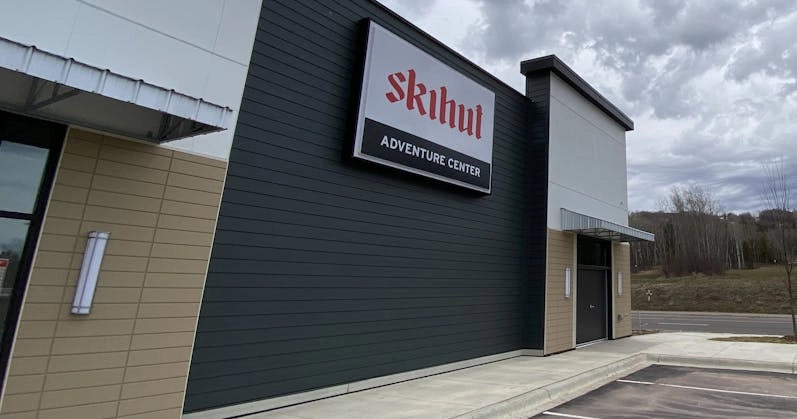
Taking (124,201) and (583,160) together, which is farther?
(583,160)

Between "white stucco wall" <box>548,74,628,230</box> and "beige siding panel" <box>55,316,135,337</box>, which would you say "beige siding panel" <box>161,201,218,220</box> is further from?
"white stucco wall" <box>548,74,628,230</box>

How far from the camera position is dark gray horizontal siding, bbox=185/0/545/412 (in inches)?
206

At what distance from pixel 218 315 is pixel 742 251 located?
67.4 meters

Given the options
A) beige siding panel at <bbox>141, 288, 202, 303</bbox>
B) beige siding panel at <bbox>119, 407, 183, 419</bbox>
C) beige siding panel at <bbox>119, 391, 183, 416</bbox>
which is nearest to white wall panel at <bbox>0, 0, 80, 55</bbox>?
beige siding panel at <bbox>141, 288, 202, 303</bbox>

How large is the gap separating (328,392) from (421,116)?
4757mm

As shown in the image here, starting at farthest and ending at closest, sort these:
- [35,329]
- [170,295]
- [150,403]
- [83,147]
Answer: [170,295]
[150,403]
[83,147]
[35,329]

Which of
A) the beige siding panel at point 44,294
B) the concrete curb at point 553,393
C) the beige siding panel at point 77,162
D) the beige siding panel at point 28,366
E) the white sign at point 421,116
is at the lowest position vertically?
the concrete curb at point 553,393

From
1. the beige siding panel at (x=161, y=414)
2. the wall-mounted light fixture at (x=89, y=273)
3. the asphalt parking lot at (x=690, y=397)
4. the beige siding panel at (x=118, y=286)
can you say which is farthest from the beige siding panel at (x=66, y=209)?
the asphalt parking lot at (x=690, y=397)

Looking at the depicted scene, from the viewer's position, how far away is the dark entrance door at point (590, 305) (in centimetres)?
1189

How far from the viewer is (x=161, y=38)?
4.50 meters

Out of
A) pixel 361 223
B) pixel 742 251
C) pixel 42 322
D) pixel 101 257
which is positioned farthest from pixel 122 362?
pixel 742 251

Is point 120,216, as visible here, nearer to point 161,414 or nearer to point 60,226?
point 60,226

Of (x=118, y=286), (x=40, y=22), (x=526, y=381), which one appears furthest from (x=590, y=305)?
(x=40, y=22)

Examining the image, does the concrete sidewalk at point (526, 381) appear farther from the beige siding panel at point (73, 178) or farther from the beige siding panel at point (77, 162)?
the beige siding panel at point (77, 162)
